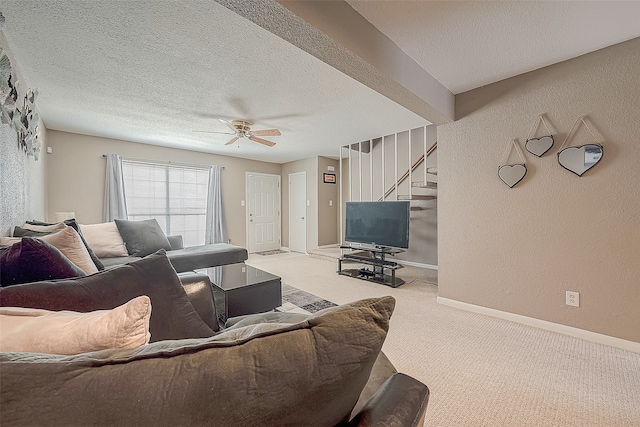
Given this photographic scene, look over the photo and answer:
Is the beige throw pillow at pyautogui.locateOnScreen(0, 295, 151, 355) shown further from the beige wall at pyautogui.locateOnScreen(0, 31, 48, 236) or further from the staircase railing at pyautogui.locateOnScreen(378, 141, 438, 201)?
the staircase railing at pyautogui.locateOnScreen(378, 141, 438, 201)

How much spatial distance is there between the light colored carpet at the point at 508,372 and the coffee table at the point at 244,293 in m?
1.05

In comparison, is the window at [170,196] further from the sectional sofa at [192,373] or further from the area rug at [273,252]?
the sectional sofa at [192,373]

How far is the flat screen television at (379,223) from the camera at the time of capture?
368 centimetres

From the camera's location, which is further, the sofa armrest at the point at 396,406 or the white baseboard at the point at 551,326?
the white baseboard at the point at 551,326

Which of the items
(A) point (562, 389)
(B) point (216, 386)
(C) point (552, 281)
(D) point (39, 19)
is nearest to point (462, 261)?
(C) point (552, 281)

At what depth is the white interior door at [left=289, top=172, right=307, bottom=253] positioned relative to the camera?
6.43 meters

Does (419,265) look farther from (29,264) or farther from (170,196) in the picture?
(170,196)

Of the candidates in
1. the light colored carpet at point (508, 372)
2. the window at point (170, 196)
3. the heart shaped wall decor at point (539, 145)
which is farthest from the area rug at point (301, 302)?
the window at point (170, 196)

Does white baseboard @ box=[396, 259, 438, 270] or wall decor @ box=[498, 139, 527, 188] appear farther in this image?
white baseboard @ box=[396, 259, 438, 270]

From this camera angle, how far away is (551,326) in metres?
2.29

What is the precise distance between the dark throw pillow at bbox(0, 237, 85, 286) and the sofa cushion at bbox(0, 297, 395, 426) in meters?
0.87

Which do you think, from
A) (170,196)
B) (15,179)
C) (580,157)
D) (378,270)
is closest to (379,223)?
(378,270)

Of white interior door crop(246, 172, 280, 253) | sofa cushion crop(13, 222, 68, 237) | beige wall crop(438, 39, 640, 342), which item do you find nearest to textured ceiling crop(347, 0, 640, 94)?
beige wall crop(438, 39, 640, 342)

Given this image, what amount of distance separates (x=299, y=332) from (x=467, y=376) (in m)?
1.77
